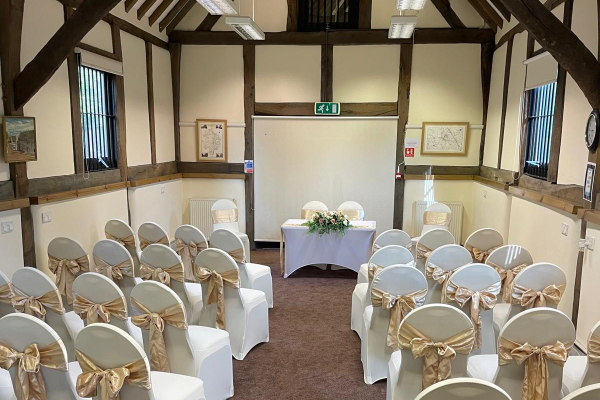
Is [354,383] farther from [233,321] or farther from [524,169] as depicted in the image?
[524,169]

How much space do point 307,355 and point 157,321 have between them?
189 cm

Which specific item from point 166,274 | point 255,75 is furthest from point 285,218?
point 166,274

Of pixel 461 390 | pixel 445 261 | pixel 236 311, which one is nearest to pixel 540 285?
pixel 445 261

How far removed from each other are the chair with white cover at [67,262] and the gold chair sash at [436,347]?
10.2 feet

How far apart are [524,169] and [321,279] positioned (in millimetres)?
3336

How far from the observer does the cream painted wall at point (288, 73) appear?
8102 mm

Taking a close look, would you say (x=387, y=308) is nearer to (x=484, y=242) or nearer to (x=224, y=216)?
(x=484, y=242)

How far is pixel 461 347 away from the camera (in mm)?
2471

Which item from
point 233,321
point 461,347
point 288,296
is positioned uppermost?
point 461,347

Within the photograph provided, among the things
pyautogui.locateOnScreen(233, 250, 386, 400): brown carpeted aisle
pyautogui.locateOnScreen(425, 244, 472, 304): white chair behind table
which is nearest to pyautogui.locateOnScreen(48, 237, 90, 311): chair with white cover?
pyautogui.locateOnScreen(233, 250, 386, 400): brown carpeted aisle

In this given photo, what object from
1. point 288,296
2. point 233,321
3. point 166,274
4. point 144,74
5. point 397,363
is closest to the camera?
point 397,363

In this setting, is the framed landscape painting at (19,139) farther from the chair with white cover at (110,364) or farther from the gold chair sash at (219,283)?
the chair with white cover at (110,364)

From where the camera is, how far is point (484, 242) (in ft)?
15.3

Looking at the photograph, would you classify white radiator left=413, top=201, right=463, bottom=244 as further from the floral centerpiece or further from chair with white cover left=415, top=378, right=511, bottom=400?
chair with white cover left=415, top=378, right=511, bottom=400
